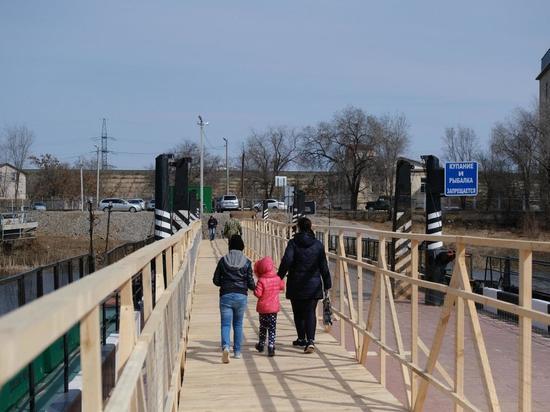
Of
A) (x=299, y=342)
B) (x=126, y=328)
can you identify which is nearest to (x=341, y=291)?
(x=299, y=342)

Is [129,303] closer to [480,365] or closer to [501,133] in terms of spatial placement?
[480,365]

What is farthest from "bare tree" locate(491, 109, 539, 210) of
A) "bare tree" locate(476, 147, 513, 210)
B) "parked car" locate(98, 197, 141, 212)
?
"parked car" locate(98, 197, 141, 212)

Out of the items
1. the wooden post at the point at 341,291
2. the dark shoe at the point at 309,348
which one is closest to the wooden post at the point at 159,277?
the dark shoe at the point at 309,348

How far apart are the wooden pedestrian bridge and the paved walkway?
0.5 inches

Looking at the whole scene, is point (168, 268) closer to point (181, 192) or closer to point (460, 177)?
point (460, 177)

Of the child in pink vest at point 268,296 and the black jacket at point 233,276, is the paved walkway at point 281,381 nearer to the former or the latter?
the child in pink vest at point 268,296

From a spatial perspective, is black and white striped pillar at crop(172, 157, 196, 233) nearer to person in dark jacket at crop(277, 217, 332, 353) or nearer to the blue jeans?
person in dark jacket at crop(277, 217, 332, 353)

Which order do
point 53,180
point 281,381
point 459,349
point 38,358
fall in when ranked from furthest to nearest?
point 53,180
point 281,381
point 38,358
point 459,349

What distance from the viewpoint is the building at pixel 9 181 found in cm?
9281

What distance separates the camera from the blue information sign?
1419 cm

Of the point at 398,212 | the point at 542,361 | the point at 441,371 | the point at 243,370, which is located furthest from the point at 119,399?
the point at 398,212

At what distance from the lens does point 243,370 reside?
305 inches

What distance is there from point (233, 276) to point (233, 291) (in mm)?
172

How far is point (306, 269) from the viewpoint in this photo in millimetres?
8445
